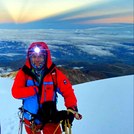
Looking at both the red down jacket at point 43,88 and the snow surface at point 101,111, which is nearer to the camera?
the red down jacket at point 43,88

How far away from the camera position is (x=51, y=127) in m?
4.13

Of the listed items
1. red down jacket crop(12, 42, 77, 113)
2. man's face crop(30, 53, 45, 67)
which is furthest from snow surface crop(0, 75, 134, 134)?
man's face crop(30, 53, 45, 67)

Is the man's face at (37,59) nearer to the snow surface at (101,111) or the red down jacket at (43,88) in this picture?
the red down jacket at (43,88)

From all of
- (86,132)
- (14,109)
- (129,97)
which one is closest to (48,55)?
(86,132)

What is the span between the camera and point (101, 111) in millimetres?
7609

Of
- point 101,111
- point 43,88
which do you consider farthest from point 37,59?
point 101,111

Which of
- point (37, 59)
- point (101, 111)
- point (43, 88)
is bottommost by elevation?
point (101, 111)

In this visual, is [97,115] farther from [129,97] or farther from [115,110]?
[129,97]

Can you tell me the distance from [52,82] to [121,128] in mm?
A: 2604

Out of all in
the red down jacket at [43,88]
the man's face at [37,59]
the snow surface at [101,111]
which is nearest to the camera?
the red down jacket at [43,88]

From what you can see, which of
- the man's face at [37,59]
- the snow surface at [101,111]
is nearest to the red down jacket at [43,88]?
the man's face at [37,59]

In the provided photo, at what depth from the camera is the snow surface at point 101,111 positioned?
6.43 metres

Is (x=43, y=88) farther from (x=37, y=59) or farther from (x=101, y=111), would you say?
(x=101, y=111)

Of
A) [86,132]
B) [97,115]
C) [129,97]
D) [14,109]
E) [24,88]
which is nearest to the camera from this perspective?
[24,88]
